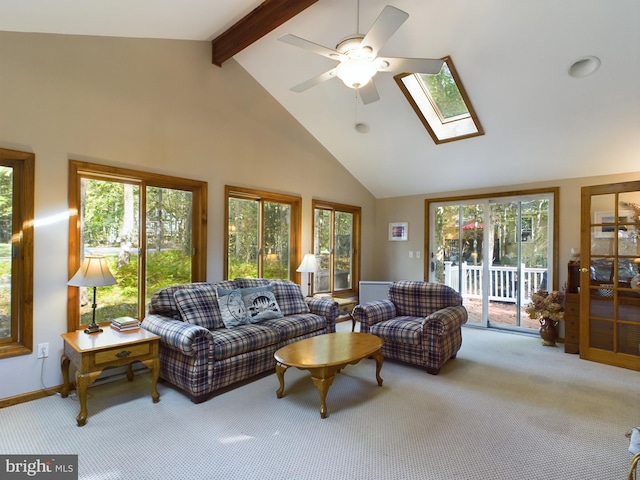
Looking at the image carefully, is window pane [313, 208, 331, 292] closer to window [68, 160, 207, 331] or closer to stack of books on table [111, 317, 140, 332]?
window [68, 160, 207, 331]

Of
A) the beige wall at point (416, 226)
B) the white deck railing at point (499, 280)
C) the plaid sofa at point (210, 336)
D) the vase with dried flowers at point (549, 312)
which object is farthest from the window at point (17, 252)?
the vase with dried flowers at point (549, 312)

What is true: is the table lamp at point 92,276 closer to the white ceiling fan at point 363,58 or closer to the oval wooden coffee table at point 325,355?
the oval wooden coffee table at point 325,355

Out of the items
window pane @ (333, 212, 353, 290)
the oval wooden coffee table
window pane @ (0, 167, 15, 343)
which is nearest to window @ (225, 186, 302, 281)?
window pane @ (333, 212, 353, 290)

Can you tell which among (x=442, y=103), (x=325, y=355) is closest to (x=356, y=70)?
(x=325, y=355)

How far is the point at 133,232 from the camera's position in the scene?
3.43 metres

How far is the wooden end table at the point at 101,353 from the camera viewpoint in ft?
7.82

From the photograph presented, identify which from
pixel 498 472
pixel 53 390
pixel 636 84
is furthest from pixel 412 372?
pixel 636 84

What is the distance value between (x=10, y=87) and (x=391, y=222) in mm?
5329

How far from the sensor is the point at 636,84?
3.11 meters

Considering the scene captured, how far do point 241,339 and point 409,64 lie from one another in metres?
2.63

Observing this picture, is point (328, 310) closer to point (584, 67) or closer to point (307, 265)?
point (307, 265)

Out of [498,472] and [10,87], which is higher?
[10,87]

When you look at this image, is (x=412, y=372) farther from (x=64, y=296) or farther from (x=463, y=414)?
(x=64, y=296)

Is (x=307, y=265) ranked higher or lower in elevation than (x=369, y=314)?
higher
